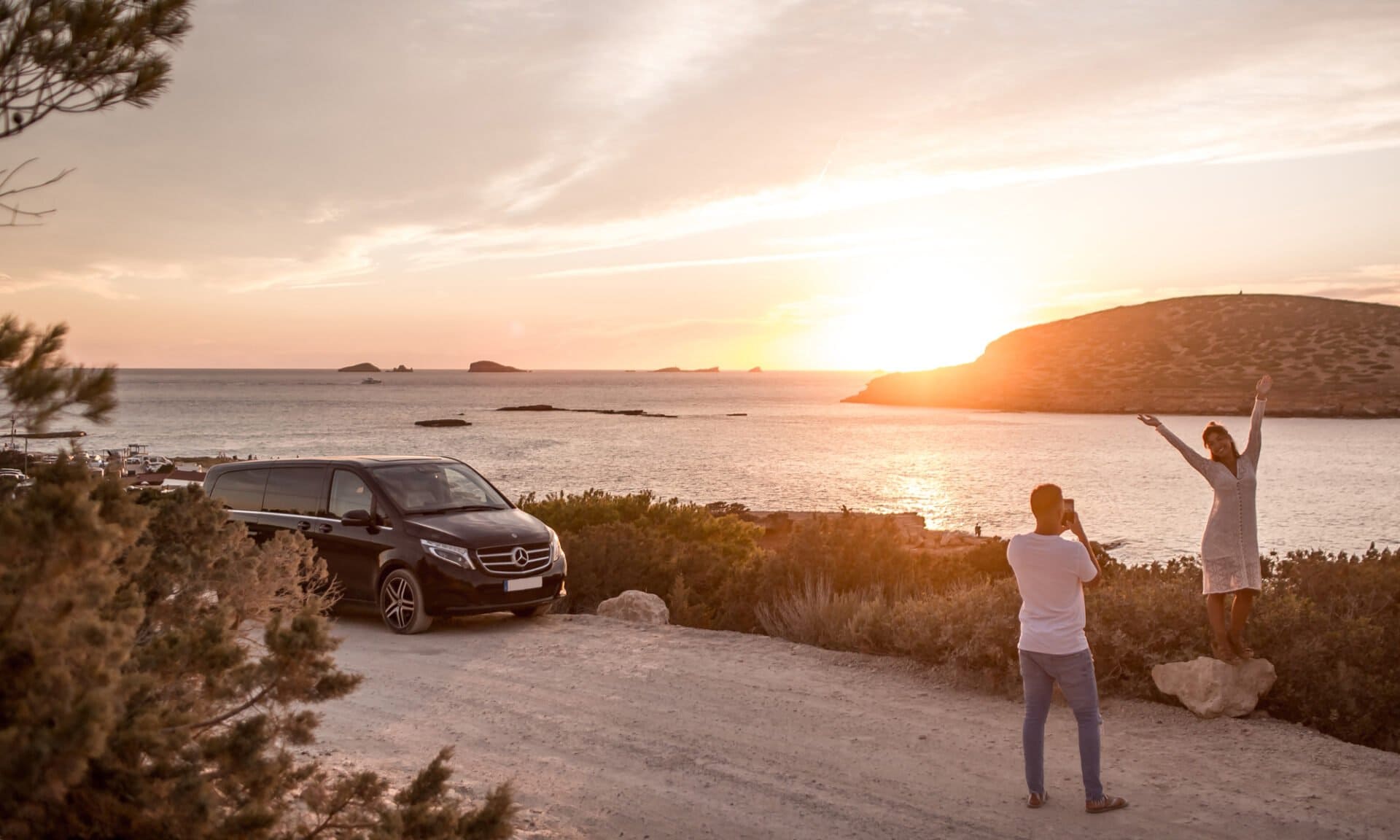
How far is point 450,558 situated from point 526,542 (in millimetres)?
885

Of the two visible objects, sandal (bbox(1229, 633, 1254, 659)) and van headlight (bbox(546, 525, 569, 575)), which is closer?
sandal (bbox(1229, 633, 1254, 659))

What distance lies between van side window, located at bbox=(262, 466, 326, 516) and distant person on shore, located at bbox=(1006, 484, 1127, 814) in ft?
29.4

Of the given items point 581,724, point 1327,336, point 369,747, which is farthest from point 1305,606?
point 1327,336

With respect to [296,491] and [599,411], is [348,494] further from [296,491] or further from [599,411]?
[599,411]

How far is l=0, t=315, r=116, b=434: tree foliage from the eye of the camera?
3.46 m

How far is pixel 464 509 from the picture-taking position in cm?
1186

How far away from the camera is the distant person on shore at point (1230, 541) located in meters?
7.51

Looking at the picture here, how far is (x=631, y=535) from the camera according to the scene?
48.0ft

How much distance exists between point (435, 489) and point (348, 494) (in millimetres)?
1032

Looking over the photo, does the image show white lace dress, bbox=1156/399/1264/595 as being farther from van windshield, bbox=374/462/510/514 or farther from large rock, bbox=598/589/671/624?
van windshield, bbox=374/462/510/514

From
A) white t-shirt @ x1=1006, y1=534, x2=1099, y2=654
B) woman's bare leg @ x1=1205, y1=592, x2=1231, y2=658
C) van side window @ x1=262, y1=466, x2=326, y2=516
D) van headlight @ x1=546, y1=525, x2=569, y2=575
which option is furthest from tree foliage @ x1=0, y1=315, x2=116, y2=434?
van side window @ x1=262, y1=466, x2=326, y2=516

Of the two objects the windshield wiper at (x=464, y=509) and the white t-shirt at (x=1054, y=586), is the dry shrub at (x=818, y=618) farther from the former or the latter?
the white t-shirt at (x=1054, y=586)

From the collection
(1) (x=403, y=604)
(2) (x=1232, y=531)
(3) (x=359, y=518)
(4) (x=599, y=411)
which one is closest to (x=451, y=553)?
(1) (x=403, y=604)

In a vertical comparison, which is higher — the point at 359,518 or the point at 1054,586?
the point at 1054,586
